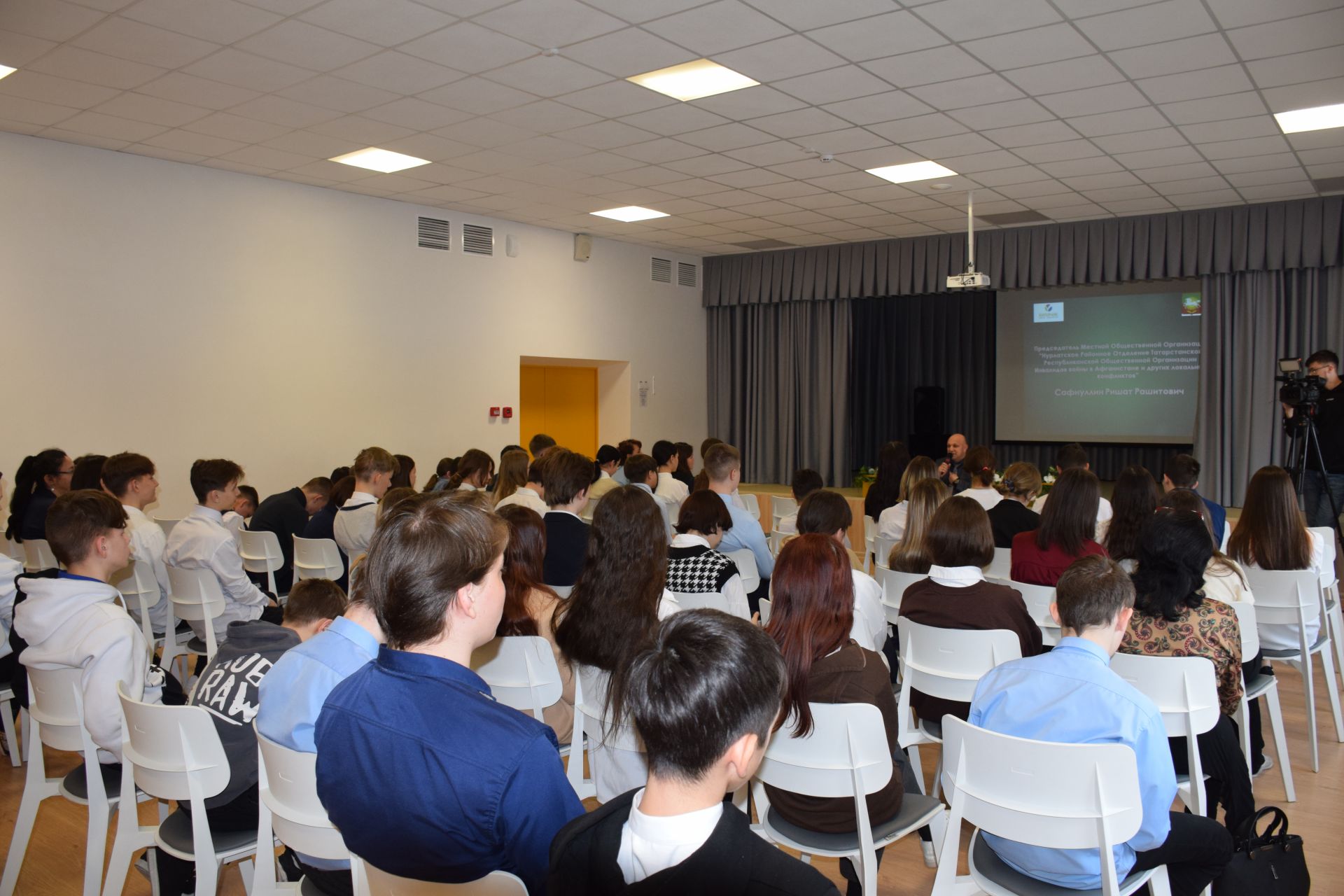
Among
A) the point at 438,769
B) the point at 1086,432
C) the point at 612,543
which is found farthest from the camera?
the point at 1086,432

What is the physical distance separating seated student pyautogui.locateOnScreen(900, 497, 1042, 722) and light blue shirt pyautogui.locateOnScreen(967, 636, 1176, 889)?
2.77ft

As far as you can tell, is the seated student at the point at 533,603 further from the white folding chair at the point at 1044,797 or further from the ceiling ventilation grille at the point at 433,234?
the ceiling ventilation grille at the point at 433,234

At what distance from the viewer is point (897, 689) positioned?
152 inches

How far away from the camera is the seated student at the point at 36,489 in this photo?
5355 millimetres

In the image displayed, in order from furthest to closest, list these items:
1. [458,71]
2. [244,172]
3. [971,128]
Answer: [244,172]
[971,128]
[458,71]

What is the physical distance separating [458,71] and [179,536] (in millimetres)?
2953

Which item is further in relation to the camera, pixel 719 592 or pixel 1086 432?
pixel 1086 432

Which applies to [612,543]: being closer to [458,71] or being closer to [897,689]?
[897,689]

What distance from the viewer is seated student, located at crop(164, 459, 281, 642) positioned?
4379 millimetres

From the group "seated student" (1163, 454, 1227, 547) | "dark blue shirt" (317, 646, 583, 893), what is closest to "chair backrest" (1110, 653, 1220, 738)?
"dark blue shirt" (317, 646, 583, 893)

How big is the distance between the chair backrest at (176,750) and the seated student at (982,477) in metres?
4.50

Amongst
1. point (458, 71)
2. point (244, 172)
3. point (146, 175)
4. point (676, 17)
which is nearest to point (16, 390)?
point (146, 175)

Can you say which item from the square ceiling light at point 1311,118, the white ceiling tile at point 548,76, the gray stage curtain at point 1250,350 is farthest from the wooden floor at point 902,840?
the gray stage curtain at point 1250,350

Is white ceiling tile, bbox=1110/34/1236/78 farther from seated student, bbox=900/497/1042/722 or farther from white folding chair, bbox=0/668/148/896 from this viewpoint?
white folding chair, bbox=0/668/148/896
